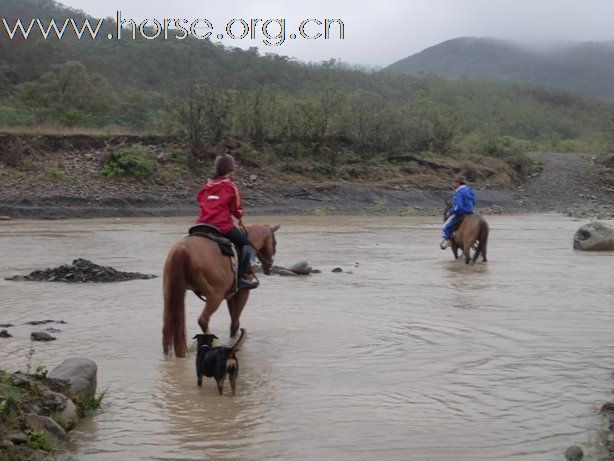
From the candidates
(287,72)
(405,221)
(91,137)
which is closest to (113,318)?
(405,221)

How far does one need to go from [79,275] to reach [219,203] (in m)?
5.75

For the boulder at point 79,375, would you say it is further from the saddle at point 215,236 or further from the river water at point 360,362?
the saddle at point 215,236

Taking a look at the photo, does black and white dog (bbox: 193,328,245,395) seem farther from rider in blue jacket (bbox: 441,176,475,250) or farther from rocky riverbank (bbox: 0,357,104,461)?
rider in blue jacket (bbox: 441,176,475,250)

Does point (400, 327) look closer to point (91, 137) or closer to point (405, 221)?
point (405, 221)

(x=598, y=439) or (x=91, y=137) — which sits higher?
(x=91, y=137)

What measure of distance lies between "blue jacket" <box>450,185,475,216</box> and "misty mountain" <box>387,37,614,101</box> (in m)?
136

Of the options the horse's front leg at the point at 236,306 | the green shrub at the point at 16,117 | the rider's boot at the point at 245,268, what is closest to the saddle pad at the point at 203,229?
the rider's boot at the point at 245,268

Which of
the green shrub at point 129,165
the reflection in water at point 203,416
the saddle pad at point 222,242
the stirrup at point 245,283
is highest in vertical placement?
the green shrub at point 129,165

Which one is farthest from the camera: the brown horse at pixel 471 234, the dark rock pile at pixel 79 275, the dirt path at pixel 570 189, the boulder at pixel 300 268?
the dirt path at pixel 570 189

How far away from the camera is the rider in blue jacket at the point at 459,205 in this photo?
15.9 m

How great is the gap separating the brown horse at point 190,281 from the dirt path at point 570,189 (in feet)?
88.3

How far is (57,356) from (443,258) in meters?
10.7

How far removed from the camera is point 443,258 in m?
17.4

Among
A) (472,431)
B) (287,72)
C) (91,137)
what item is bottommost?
(472,431)
